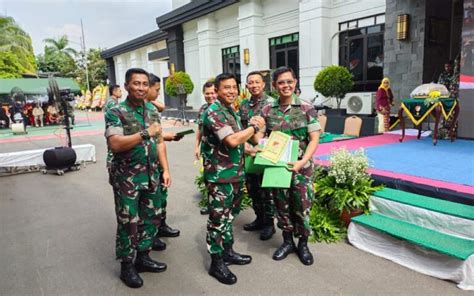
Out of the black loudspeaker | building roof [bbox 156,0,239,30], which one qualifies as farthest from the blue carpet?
building roof [bbox 156,0,239,30]

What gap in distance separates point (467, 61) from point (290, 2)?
7.96 meters

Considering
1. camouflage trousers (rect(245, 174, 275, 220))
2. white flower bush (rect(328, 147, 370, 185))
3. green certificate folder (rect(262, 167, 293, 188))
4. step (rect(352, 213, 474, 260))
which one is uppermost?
green certificate folder (rect(262, 167, 293, 188))

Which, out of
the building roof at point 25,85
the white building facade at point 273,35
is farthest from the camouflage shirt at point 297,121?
the building roof at point 25,85

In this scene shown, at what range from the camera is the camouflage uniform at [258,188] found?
356 cm

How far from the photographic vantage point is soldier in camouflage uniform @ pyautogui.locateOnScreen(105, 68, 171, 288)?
95.7 inches

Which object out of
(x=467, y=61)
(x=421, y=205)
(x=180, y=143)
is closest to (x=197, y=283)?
(x=421, y=205)

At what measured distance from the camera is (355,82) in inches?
446

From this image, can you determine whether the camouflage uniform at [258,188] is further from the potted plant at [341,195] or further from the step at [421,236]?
the step at [421,236]

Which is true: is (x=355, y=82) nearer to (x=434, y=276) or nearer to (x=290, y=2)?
(x=290, y=2)

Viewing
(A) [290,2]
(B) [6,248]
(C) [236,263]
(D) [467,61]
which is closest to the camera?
(C) [236,263]

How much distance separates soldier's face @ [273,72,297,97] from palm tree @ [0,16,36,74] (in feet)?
80.8

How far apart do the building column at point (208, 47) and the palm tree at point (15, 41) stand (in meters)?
13.5

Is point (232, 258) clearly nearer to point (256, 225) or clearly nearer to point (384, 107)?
point (256, 225)

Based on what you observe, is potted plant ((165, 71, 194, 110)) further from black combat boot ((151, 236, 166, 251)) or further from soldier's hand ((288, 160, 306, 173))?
soldier's hand ((288, 160, 306, 173))
